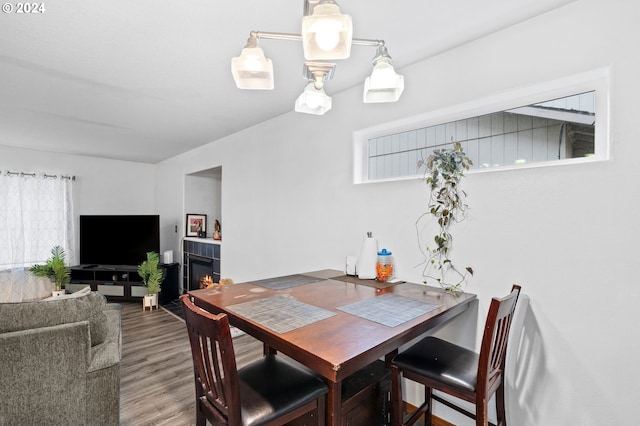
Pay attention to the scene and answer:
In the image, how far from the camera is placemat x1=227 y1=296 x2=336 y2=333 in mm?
1267

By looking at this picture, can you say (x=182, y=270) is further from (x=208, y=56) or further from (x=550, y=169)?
(x=550, y=169)

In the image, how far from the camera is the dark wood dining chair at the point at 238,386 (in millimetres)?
1076

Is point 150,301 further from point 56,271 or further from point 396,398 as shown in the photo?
point 396,398

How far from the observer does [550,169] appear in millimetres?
1563

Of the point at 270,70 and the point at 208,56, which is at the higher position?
the point at 208,56

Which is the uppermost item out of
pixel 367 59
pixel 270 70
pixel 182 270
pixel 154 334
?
pixel 367 59

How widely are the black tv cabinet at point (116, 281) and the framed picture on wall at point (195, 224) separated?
1.91 feet

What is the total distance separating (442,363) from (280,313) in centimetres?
81

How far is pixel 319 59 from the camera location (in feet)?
3.39

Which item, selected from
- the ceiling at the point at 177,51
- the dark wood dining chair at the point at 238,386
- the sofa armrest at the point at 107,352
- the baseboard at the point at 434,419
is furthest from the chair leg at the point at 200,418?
the ceiling at the point at 177,51

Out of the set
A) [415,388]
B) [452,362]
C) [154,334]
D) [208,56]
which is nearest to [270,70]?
[208,56]

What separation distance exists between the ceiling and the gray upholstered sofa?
4.82ft

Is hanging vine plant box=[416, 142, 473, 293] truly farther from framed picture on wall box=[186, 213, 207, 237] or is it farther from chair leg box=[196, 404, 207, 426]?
framed picture on wall box=[186, 213, 207, 237]

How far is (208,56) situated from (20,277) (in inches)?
187
